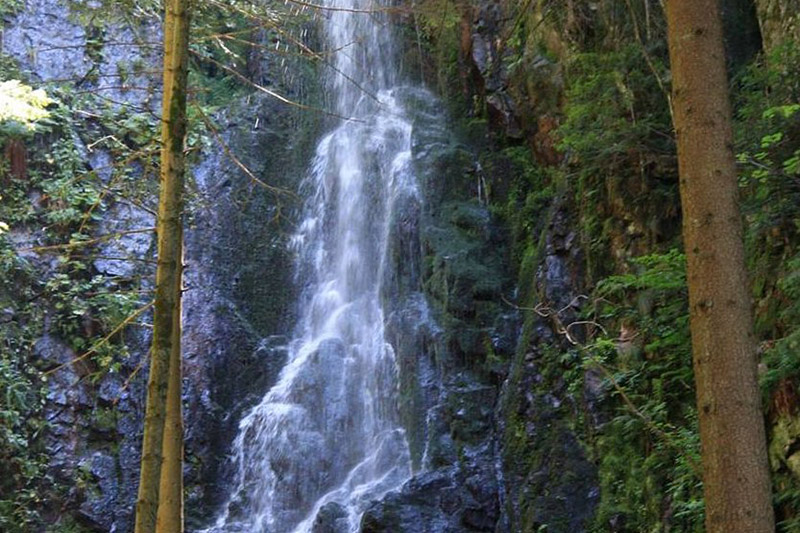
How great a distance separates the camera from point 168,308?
4.61 metres

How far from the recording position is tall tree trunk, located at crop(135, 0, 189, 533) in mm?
4395

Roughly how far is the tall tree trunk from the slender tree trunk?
2600 mm

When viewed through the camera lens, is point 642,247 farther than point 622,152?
Yes

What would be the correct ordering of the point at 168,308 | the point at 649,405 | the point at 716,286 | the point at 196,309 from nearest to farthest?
the point at 716,286
the point at 168,308
the point at 649,405
the point at 196,309

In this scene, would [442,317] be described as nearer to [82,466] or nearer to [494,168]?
[494,168]

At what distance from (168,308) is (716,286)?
270cm

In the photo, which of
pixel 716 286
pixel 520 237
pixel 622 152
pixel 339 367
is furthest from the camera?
pixel 339 367

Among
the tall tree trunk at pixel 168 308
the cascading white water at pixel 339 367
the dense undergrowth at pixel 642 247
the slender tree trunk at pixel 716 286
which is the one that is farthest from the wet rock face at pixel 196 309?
the slender tree trunk at pixel 716 286

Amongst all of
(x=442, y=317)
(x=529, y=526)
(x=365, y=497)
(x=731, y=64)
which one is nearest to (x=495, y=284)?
(x=442, y=317)

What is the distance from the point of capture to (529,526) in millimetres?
9312

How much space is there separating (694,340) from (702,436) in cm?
40

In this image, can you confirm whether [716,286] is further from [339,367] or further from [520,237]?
[339,367]

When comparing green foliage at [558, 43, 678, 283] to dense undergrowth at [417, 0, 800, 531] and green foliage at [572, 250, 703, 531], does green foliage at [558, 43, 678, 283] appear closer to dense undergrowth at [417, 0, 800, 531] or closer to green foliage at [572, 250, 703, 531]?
dense undergrowth at [417, 0, 800, 531]

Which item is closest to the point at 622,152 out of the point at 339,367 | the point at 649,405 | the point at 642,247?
the point at 642,247
